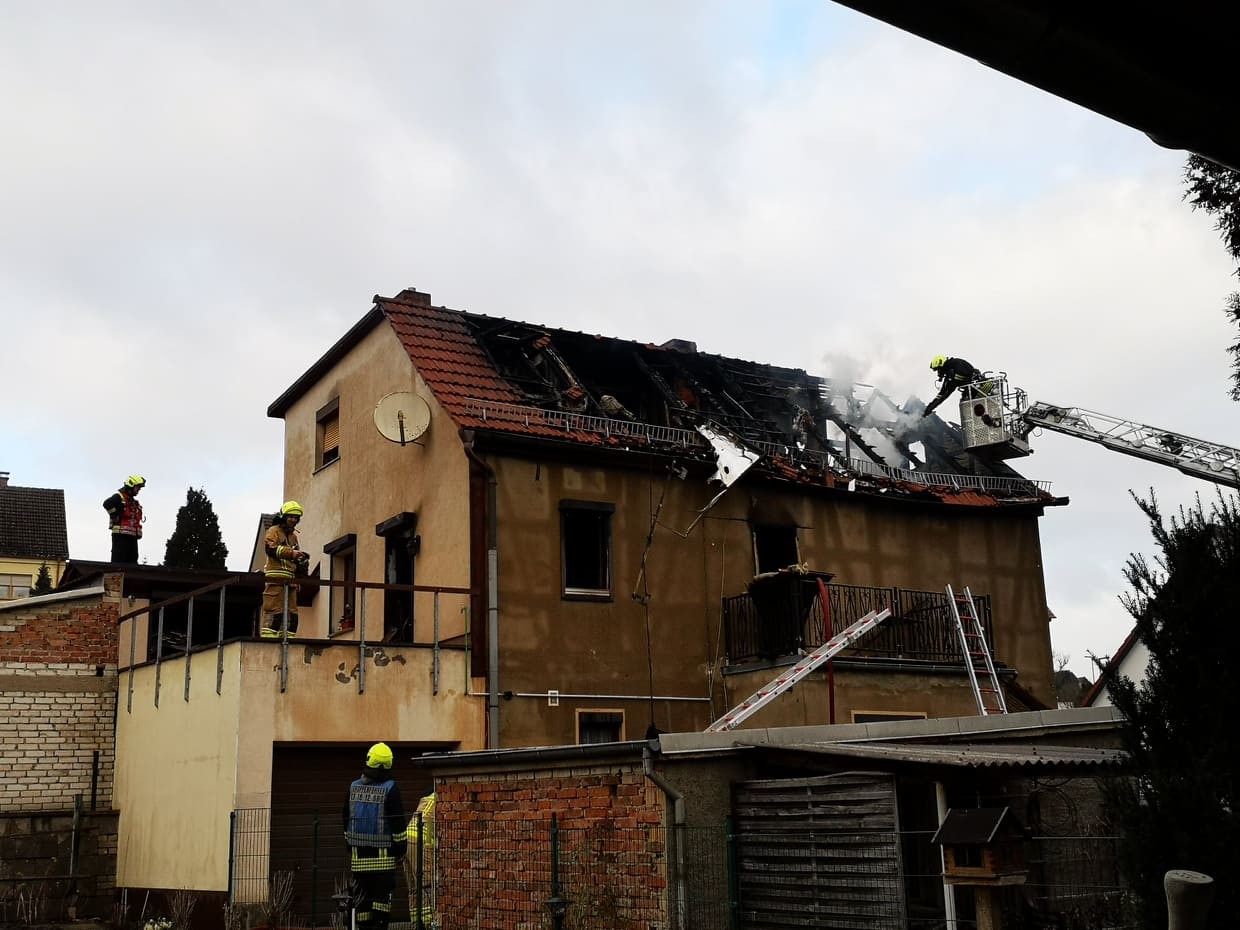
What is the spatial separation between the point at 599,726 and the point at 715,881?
6.97 metres

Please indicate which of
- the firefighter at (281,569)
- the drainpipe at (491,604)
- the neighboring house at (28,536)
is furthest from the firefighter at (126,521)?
the neighboring house at (28,536)

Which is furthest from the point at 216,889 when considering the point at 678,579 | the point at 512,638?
the point at 678,579

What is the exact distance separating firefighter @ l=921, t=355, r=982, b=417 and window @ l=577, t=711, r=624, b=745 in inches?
393

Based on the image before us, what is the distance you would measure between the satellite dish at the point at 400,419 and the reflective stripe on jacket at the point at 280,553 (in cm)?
216

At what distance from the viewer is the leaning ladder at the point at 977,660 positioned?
63.0ft

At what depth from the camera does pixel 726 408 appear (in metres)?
22.3

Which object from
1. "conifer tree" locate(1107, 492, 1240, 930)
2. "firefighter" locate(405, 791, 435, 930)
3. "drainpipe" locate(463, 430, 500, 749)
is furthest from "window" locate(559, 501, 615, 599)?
"conifer tree" locate(1107, 492, 1240, 930)

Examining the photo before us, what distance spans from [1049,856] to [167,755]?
38.0 feet

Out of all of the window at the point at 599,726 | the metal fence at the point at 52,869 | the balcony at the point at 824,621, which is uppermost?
the balcony at the point at 824,621

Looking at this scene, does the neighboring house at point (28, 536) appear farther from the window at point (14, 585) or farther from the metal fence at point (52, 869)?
the metal fence at point (52, 869)

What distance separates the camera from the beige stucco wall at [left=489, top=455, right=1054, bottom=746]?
18031mm

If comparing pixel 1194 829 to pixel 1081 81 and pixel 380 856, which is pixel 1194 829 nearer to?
pixel 1081 81

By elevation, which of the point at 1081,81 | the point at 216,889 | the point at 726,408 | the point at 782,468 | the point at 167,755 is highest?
the point at 726,408

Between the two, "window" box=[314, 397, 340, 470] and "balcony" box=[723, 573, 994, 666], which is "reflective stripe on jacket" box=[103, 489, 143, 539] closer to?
"window" box=[314, 397, 340, 470]
